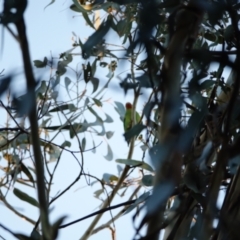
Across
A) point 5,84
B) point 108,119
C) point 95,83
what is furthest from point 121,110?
point 5,84

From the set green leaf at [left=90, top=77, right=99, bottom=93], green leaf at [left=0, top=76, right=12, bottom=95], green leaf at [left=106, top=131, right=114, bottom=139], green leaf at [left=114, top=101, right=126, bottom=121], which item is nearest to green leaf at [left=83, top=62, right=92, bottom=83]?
green leaf at [left=90, top=77, right=99, bottom=93]

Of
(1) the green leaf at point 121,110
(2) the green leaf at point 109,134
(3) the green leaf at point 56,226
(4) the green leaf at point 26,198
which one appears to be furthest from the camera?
(2) the green leaf at point 109,134

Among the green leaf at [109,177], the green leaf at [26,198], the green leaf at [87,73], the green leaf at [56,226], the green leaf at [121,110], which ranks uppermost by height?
the green leaf at [121,110]

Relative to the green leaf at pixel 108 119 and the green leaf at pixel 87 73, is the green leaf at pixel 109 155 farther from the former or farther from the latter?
the green leaf at pixel 87 73

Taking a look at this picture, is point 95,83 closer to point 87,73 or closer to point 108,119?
point 87,73

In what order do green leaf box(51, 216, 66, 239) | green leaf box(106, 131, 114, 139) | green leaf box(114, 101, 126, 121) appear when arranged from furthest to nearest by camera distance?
green leaf box(106, 131, 114, 139) → green leaf box(114, 101, 126, 121) → green leaf box(51, 216, 66, 239)

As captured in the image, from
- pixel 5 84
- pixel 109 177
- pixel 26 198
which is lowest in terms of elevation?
pixel 5 84

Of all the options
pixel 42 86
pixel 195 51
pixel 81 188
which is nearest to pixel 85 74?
pixel 42 86

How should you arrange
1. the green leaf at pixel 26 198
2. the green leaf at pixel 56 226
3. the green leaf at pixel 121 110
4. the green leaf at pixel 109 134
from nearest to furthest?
the green leaf at pixel 56 226, the green leaf at pixel 26 198, the green leaf at pixel 121 110, the green leaf at pixel 109 134

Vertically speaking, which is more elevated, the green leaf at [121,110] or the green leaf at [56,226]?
the green leaf at [121,110]

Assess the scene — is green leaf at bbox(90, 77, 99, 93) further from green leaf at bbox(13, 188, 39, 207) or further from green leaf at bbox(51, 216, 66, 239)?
green leaf at bbox(51, 216, 66, 239)

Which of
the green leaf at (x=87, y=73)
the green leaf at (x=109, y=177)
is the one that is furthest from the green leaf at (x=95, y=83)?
the green leaf at (x=109, y=177)

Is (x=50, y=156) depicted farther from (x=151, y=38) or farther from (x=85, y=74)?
(x=151, y=38)

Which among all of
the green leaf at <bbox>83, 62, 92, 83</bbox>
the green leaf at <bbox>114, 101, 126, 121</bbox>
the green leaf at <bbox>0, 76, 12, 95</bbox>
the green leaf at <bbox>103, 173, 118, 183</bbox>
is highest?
the green leaf at <bbox>114, 101, 126, 121</bbox>
